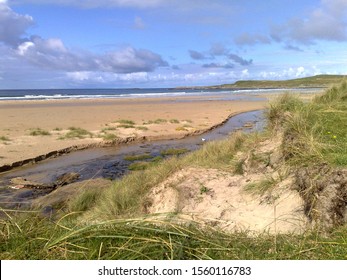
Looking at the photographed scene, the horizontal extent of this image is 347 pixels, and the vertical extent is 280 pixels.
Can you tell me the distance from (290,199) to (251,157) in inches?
84.4

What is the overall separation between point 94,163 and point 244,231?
9957 millimetres

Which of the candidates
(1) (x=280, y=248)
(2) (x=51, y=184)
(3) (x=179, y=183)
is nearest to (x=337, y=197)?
(1) (x=280, y=248)

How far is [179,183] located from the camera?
7473 mm

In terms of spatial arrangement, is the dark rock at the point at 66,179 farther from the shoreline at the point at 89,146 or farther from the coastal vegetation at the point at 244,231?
the coastal vegetation at the point at 244,231

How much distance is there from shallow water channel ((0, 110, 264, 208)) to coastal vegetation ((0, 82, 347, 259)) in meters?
3.02

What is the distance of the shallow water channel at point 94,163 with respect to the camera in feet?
37.5

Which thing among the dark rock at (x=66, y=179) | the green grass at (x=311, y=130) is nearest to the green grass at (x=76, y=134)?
the dark rock at (x=66, y=179)

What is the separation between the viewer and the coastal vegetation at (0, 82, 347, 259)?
318 cm

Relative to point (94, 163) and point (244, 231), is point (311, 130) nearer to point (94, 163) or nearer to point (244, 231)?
point (244, 231)

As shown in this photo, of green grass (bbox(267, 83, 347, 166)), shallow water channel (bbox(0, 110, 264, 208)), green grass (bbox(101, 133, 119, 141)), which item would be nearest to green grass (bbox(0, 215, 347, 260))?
green grass (bbox(267, 83, 347, 166))

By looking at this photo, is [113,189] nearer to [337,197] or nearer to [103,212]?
[103,212]

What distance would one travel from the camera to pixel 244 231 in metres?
4.29

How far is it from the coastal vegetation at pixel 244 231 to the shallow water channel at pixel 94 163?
302 cm

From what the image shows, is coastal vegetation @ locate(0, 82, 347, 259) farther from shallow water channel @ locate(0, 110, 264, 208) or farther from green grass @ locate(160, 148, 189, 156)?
green grass @ locate(160, 148, 189, 156)
